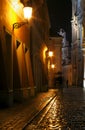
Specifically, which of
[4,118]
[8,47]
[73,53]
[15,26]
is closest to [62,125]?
[4,118]

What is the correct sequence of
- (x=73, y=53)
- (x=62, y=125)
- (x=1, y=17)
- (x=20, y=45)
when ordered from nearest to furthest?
(x=62, y=125)
(x=1, y=17)
(x=20, y=45)
(x=73, y=53)

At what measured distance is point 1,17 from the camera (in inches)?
702

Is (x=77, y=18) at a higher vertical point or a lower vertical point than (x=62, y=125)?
higher

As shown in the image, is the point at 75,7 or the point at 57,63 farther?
the point at 75,7

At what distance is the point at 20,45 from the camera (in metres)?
24.1

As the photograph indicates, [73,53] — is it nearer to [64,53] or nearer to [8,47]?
[64,53]

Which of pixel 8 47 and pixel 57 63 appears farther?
pixel 57 63

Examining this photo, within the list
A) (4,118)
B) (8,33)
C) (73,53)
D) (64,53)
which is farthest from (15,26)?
(64,53)

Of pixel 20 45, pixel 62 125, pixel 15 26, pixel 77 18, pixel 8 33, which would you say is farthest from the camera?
pixel 77 18

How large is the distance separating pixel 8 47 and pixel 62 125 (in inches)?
323

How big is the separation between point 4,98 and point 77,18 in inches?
2550

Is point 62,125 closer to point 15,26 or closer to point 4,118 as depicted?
point 4,118

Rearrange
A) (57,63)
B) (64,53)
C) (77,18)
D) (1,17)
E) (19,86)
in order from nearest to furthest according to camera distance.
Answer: (1,17)
(19,86)
(57,63)
(77,18)
(64,53)

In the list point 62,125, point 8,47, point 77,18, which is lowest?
point 62,125
